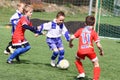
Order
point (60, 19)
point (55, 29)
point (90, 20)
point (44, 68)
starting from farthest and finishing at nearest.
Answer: point (55, 29)
point (60, 19)
point (44, 68)
point (90, 20)

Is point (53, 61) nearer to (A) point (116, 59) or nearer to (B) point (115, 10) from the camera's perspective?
(A) point (116, 59)

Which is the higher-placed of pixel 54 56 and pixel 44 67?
pixel 54 56

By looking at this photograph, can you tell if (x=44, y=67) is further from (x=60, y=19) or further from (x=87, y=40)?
(x=87, y=40)

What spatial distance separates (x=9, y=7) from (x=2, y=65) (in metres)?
26.4

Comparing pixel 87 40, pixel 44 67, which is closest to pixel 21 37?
pixel 44 67

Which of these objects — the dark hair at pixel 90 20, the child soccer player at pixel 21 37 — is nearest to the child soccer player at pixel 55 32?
the child soccer player at pixel 21 37

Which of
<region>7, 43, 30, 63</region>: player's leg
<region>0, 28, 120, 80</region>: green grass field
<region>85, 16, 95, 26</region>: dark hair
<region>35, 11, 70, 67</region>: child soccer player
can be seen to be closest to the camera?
<region>85, 16, 95, 26</region>: dark hair

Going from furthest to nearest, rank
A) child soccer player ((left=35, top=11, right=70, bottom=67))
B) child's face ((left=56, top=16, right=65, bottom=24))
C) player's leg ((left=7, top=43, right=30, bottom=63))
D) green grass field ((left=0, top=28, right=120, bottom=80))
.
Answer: player's leg ((left=7, top=43, right=30, bottom=63)) < child soccer player ((left=35, top=11, right=70, bottom=67)) < child's face ((left=56, top=16, right=65, bottom=24)) < green grass field ((left=0, top=28, right=120, bottom=80))

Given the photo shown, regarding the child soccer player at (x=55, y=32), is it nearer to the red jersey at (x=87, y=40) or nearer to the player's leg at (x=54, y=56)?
the player's leg at (x=54, y=56)

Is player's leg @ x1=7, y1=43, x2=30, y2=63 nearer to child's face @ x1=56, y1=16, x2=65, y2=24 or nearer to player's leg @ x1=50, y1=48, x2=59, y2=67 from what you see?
player's leg @ x1=50, y1=48, x2=59, y2=67

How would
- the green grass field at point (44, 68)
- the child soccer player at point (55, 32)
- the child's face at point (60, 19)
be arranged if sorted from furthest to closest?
the child soccer player at point (55, 32)
the child's face at point (60, 19)
the green grass field at point (44, 68)

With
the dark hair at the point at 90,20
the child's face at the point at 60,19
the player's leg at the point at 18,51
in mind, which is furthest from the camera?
the player's leg at the point at 18,51

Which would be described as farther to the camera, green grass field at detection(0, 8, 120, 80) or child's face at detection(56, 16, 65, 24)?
child's face at detection(56, 16, 65, 24)

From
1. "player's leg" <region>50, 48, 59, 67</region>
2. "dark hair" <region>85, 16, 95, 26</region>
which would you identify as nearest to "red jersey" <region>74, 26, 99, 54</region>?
"dark hair" <region>85, 16, 95, 26</region>
